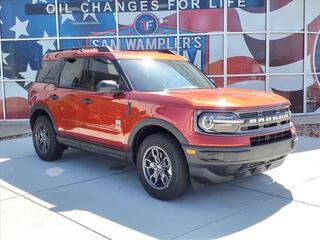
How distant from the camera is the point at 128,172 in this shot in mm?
6805

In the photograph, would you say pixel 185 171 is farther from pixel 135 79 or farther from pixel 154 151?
pixel 135 79

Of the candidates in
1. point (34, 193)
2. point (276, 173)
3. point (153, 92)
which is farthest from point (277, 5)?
point (34, 193)

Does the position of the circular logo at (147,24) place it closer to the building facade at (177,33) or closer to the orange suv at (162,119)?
the building facade at (177,33)

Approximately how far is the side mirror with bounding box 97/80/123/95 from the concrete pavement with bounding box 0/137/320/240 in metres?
1.32

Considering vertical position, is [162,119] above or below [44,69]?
below

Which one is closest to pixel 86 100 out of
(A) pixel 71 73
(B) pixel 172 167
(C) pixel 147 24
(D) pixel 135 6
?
(A) pixel 71 73

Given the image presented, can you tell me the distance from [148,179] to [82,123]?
1.63 meters

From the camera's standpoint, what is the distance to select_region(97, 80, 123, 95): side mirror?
5.77m

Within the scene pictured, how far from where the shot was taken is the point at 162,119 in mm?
5285

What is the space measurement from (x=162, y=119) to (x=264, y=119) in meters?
1.21

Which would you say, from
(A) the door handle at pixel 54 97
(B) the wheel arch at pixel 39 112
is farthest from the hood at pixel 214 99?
(B) the wheel arch at pixel 39 112

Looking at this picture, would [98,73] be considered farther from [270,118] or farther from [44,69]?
[270,118]

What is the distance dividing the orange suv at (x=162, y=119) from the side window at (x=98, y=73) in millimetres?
14

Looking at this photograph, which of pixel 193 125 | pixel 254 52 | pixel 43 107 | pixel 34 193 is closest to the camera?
pixel 193 125
